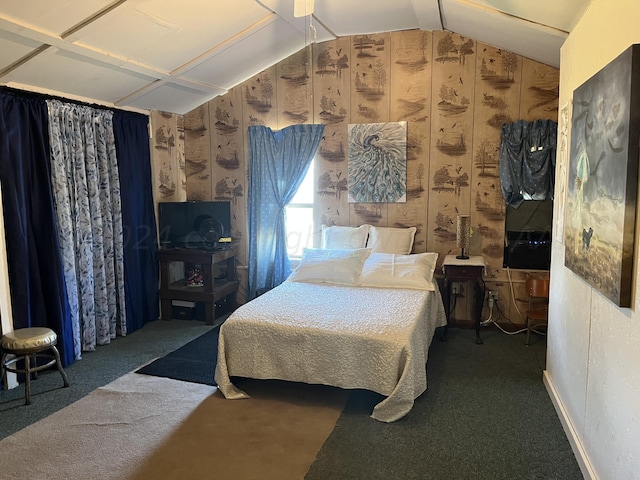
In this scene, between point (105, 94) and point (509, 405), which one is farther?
point (105, 94)

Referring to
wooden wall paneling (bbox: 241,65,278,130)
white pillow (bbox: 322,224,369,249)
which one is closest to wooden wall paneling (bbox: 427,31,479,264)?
white pillow (bbox: 322,224,369,249)

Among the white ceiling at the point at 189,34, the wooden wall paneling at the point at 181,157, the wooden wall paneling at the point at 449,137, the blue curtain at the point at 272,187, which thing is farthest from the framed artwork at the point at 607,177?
the wooden wall paneling at the point at 181,157

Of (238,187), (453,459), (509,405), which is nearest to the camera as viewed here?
(453,459)

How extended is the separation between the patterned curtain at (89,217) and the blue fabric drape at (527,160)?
136 inches

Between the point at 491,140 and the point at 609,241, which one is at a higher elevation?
the point at 491,140

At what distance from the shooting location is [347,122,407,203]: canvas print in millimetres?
4461

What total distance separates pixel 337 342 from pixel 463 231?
1.88 meters

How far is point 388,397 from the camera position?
272 cm

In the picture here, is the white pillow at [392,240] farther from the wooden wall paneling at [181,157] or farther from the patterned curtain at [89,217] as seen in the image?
the patterned curtain at [89,217]

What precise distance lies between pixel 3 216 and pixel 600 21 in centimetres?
369

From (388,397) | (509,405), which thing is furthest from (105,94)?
(509,405)

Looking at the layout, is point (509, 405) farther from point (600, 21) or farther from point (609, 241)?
point (600, 21)

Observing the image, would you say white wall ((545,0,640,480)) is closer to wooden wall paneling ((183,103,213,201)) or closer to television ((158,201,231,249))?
television ((158,201,231,249))

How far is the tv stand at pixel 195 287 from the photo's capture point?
455cm
